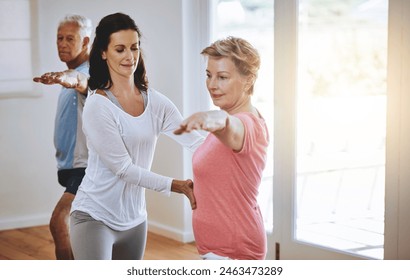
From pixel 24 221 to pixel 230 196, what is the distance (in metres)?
1.83

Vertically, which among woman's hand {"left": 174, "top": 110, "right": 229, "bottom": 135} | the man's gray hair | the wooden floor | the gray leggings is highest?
the man's gray hair

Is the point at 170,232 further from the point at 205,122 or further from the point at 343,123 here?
the point at 205,122

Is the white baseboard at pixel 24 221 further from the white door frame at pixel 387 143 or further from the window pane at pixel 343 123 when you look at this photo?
the window pane at pixel 343 123

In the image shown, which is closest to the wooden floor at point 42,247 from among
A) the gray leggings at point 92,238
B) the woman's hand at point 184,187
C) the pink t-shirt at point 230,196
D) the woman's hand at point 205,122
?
the gray leggings at point 92,238

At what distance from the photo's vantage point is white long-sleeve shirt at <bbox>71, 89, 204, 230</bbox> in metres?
1.95

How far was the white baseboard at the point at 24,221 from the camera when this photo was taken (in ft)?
10.6

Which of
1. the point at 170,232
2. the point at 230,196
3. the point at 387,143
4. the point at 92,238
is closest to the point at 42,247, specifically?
the point at 170,232

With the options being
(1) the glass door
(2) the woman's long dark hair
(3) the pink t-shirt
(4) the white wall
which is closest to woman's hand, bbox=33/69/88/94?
(4) the white wall

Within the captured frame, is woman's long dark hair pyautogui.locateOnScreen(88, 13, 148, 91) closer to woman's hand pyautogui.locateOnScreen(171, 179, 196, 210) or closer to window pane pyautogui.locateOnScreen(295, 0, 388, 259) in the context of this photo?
woman's hand pyautogui.locateOnScreen(171, 179, 196, 210)

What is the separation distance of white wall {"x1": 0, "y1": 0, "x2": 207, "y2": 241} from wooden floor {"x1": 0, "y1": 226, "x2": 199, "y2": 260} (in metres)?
0.04

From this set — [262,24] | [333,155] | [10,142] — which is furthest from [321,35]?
[10,142]

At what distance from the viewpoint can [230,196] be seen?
5.65 ft
